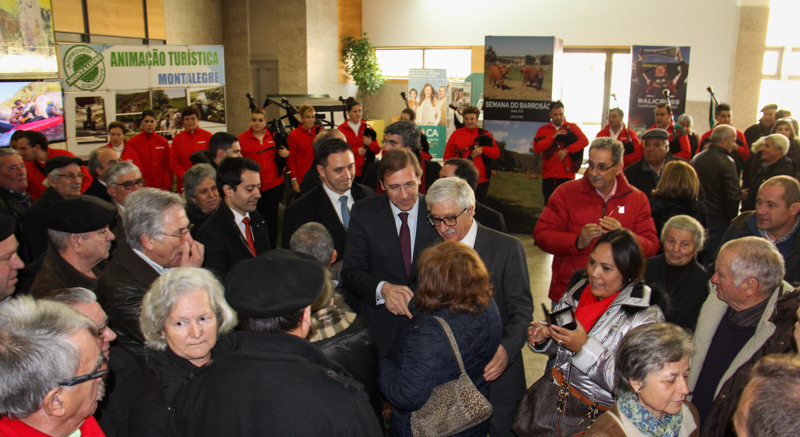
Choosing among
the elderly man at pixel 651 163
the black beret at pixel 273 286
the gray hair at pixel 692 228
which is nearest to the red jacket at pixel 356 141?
the elderly man at pixel 651 163

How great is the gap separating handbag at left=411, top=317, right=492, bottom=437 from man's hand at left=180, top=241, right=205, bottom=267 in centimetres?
137

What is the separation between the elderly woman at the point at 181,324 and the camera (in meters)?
1.72

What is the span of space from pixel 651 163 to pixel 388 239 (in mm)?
3540

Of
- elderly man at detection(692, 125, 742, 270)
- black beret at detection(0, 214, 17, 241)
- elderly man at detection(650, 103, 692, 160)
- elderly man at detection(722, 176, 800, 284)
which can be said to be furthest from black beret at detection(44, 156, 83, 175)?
elderly man at detection(650, 103, 692, 160)

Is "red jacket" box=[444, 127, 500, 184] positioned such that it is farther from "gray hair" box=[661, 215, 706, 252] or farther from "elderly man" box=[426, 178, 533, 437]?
"elderly man" box=[426, 178, 533, 437]

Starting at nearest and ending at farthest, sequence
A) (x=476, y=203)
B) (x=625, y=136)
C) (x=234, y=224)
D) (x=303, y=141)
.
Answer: (x=234, y=224) < (x=476, y=203) < (x=303, y=141) < (x=625, y=136)

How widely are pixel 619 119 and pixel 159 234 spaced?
6851mm

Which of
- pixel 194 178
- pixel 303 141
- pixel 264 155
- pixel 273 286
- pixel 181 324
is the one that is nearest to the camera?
pixel 273 286

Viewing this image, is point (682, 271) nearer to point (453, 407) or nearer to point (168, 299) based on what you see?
point (453, 407)

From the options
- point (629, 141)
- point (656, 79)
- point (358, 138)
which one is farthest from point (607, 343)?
point (656, 79)

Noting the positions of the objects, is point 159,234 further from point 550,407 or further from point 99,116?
point 99,116

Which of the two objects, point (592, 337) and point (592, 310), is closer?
point (592, 337)

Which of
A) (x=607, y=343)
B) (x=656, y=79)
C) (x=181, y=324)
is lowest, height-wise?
(x=607, y=343)

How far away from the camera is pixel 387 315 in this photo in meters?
2.80
